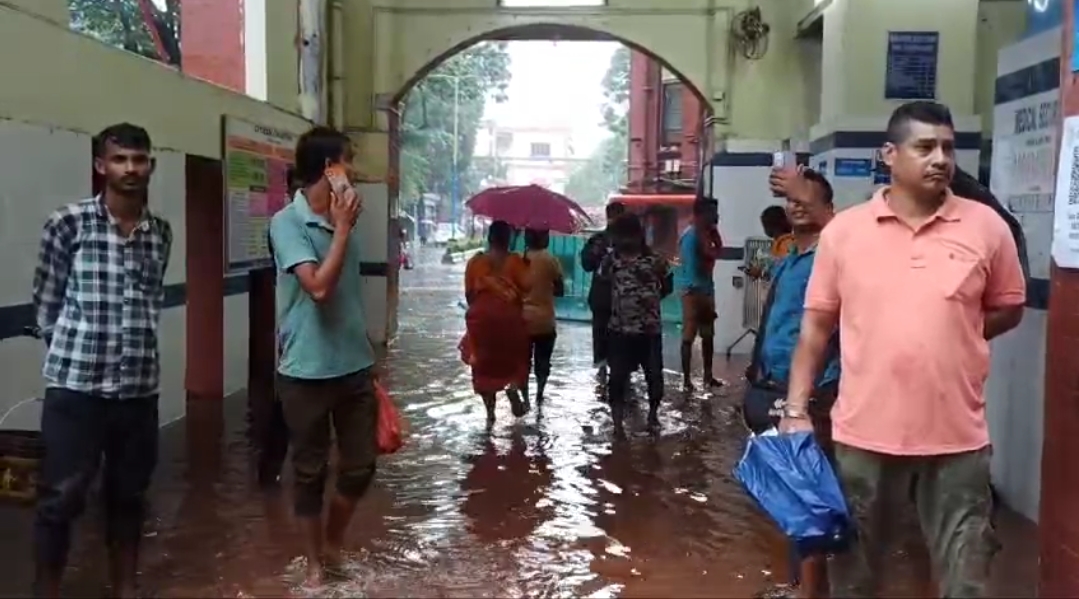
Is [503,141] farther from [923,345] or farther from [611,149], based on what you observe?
[923,345]

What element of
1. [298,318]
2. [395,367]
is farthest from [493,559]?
[395,367]

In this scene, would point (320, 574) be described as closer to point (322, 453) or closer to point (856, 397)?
point (322, 453)

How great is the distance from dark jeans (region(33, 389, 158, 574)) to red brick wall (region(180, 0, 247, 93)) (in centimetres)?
680

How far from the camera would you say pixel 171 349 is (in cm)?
905

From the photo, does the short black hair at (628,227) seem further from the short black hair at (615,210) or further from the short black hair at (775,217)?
the short black hair at (775,217)

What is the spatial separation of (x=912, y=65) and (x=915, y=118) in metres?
6.32

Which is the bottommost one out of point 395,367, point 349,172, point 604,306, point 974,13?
point 395,367

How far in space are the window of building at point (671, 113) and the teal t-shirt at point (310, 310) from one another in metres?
24.0

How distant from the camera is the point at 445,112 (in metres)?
47.8

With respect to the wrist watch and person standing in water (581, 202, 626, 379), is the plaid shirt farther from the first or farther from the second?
person standing in water (581, 202, 626, 379)

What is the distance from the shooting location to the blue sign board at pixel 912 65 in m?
9.69

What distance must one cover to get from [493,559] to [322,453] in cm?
110

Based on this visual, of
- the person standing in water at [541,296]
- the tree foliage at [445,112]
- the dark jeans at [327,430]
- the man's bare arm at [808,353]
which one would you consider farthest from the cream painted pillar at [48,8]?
the tree foliage at [445,112]

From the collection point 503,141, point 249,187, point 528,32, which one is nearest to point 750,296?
point 528,32
